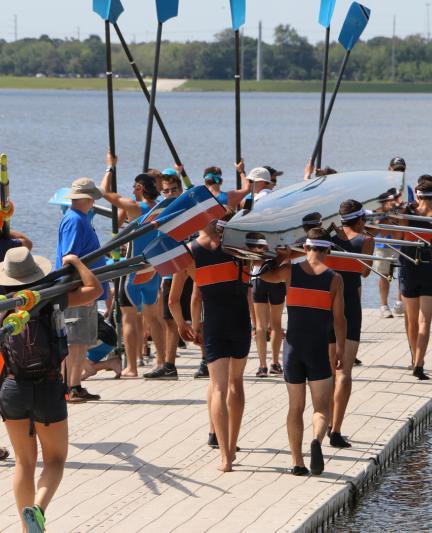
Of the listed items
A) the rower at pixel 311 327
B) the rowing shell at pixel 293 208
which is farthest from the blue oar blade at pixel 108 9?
the rower at pixel 311 327

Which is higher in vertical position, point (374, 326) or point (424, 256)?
point (424, 256)

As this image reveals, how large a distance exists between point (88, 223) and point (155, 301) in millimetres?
1566

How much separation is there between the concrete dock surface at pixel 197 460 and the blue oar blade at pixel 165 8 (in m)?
3.56

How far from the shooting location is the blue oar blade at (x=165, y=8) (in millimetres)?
13188

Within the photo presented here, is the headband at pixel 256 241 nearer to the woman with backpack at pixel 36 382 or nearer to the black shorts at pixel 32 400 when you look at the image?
the woman with backpack at pixel 36 382

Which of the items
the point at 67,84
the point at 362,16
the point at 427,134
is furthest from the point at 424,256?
the point at 67,84

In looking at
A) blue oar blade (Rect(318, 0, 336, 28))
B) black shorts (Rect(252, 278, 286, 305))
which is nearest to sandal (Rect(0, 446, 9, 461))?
black shorts (Rect(252, 278, 286, 305))

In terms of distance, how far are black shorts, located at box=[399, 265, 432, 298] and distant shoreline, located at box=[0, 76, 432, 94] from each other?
A: 158267mm

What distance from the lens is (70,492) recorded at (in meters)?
8.18

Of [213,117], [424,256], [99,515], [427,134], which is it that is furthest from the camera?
[213,117]

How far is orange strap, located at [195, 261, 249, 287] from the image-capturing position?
8.68 metres

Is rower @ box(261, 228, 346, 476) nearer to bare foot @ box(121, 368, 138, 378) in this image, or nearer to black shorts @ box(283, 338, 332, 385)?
black shorts @ box(283, 338, 332, 385)

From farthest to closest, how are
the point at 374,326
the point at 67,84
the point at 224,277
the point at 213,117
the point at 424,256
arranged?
the point at 67,84 → the point at 213,117 → the point at 374,326 → the point at 424,256 → the point at 224,277

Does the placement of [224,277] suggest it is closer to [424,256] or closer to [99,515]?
[99,515]
